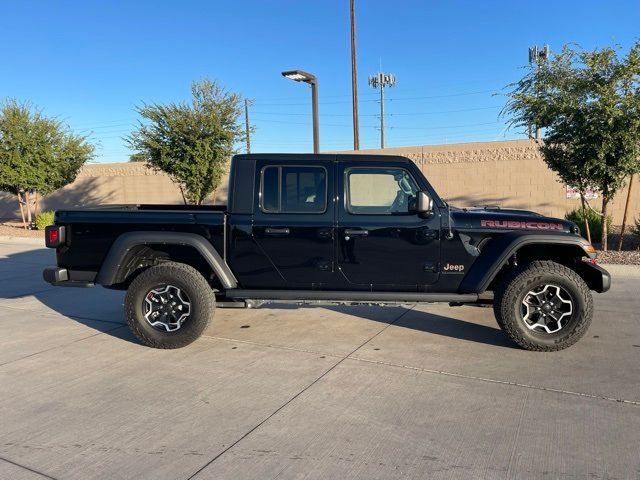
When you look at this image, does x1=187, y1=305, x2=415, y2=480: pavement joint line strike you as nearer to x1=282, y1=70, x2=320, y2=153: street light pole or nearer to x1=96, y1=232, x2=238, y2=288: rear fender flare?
x1=96, y1=232, x2=238, y2=288: rear fender flare

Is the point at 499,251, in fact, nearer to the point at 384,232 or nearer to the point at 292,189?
the point at 384,232

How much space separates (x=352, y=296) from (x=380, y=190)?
1099 millimetres

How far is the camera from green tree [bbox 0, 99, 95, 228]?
1734cm

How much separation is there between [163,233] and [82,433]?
2.12 meters

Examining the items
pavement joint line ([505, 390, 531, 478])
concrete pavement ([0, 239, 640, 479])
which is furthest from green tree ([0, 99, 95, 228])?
pavement joint line ([505, 390, 531, 478])

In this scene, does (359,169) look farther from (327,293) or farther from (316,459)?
(316,459)

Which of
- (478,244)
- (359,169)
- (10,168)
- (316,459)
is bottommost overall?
(316,459)

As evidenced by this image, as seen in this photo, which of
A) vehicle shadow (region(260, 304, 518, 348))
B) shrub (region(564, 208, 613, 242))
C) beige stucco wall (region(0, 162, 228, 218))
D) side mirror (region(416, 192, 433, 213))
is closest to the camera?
side mirror (region(416, 192, 433, 213))

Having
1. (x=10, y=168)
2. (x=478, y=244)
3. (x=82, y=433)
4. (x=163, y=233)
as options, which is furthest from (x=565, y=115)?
(x=10, y=168)

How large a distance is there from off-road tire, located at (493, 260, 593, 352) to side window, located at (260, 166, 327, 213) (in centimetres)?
202

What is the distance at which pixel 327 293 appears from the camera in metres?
5.04

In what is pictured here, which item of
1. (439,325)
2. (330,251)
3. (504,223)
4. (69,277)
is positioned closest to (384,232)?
(330,251)

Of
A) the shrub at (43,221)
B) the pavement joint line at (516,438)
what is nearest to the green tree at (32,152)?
the shrub at (43,221)

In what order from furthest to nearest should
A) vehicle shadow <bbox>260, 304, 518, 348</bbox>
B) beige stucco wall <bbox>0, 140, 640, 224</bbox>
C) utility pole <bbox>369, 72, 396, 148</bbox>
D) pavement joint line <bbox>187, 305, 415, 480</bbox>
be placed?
1. utility pole <bbox>369, 72, 396, 148</bbox>
2. beige stucco wall <bbox>0, 140, 640, 224</bbox>
3. vehicle shadow <bbox>260, 304, 518, 348</bbox>
4. pavement joint line <bbox>187, 305, 415, 480</bbox>
